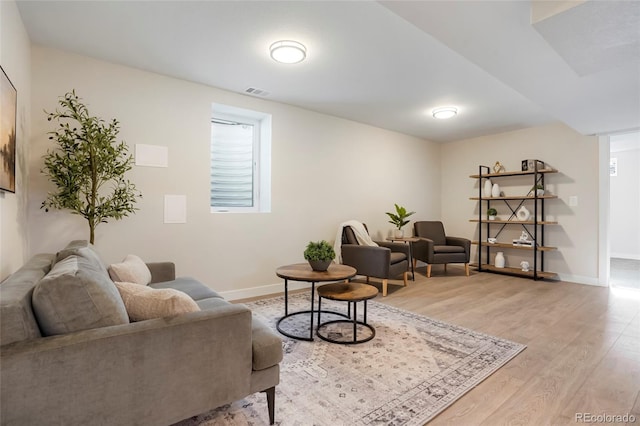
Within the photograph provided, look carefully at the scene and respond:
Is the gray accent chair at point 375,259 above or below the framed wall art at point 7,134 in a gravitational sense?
below

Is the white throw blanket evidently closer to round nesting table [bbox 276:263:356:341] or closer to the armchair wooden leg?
round nesting table [bbox 276:263:356:341]

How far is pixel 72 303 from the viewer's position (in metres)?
1.15

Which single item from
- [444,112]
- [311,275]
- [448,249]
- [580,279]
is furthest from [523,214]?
[311,275]

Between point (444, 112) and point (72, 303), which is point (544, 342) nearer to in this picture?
point (444, 112)

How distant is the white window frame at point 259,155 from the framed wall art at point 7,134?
6.66 feet

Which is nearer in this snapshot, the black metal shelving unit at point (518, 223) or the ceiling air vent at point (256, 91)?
the ceiling air vent at point (256, 91)

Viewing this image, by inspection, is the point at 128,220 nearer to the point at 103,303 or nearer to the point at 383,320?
the point at 103,303

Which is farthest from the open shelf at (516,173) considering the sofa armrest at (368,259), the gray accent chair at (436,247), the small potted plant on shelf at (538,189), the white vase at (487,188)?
the sofa armrest at (368,259)

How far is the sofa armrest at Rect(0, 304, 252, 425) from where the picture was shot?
1021 mm

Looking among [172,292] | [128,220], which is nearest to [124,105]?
[128,220]

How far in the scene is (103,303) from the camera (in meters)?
1.21

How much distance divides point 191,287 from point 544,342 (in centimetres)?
294

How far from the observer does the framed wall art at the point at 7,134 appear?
1.72m

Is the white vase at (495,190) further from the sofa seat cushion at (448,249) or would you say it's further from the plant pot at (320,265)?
the plant pot at (320,265)
